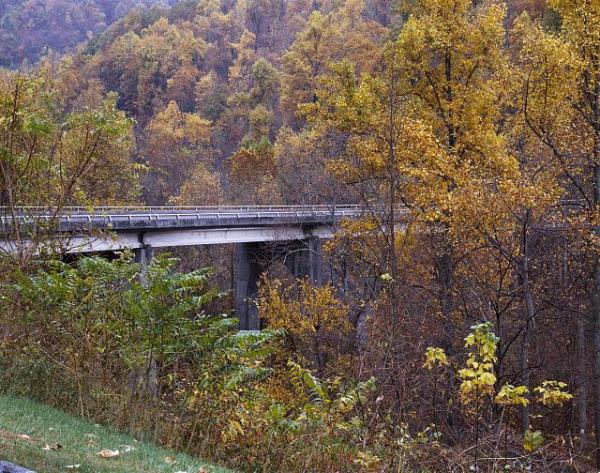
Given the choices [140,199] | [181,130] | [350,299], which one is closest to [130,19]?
[181,130]

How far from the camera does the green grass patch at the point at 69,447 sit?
16.8 ft

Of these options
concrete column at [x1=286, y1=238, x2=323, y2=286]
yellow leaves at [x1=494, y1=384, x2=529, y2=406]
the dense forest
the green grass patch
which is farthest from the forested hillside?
yellow leaves at [x1=494, y1=384, x2=529, y2=406]

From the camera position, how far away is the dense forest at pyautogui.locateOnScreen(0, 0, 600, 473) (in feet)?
24.9

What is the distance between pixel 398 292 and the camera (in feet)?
52.2

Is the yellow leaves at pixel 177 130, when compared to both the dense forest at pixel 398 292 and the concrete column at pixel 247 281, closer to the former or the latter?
the concrete column at pixel 247 281

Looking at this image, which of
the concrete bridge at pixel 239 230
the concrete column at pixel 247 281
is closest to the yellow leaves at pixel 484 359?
the concrete bridge at pixel 239 230

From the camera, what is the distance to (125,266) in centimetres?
926

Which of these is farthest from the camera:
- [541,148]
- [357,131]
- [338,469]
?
[541,148]

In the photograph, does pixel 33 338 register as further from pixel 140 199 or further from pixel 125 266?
pixel 140 199

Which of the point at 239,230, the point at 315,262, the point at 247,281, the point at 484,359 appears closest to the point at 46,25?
the point at 315,262

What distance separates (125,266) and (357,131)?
767cm

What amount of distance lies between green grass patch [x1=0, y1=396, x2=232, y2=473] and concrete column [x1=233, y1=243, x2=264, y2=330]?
31.0 m

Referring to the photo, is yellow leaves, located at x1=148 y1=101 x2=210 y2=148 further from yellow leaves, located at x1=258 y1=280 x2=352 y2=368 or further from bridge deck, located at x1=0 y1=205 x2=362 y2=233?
yellow leaves, located at x1=258 y1=280 x2=352 y2=368

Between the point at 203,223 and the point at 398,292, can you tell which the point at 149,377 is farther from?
the point at 203,223
